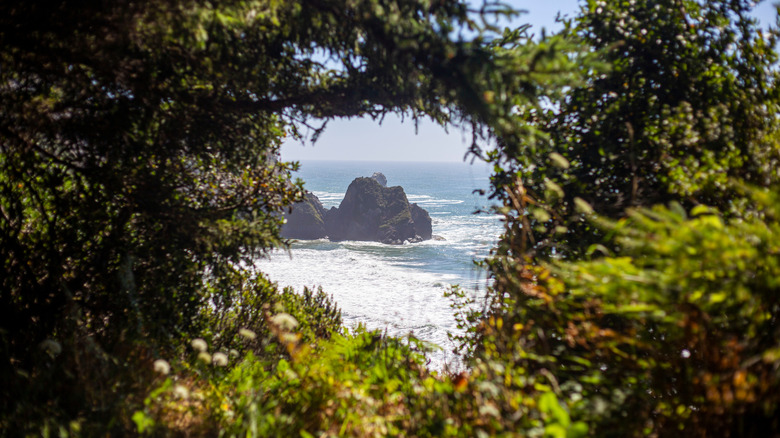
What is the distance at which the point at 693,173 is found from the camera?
3.75 metres

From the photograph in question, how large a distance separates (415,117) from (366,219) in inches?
3136

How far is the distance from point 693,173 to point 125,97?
5596mm

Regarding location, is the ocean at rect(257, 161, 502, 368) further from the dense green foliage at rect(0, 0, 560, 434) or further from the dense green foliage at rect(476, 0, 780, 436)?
the dense green foliage at rect(0, 0, 560, 434)

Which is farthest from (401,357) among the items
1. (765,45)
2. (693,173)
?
(765,45)

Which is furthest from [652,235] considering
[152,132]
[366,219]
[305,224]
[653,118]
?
[305,224]

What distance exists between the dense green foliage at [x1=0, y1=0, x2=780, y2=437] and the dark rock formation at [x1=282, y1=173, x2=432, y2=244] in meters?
76.2

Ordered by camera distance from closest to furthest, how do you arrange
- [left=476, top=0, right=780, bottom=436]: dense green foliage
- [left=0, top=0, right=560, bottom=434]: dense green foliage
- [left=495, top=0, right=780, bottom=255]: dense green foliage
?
[left=476, top=0, right=780, bottom=436]: dense green foliage < [left=0, top=0, right=560, bottom=434]: dense green foliage < [left=495, top=0, right=780, bottom=255]: dense green foliage

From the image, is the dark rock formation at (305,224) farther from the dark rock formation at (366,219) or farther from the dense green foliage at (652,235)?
the dense green foliage at (652,235)

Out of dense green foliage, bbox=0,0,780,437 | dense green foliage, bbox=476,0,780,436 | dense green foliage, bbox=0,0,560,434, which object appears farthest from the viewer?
dense green foliage, bbox=0,0,560,434

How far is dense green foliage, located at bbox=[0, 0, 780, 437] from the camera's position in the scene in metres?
2.44

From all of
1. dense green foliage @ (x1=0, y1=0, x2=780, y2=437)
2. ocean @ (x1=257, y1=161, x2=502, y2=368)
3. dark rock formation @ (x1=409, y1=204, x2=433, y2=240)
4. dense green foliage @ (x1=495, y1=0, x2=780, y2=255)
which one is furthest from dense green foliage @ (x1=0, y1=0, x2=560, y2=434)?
dark rock formation @ (x1=409, y1=204, x2=433, y2=240)

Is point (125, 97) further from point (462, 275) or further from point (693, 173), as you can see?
point (462, 275)

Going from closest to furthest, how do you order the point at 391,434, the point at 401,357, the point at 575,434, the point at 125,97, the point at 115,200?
the point at 575,434 → the point at 391,434 → the point at 125,97 → the point at 401,357 → the point at 115,200

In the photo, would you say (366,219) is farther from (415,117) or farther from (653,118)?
A: (653,118)
